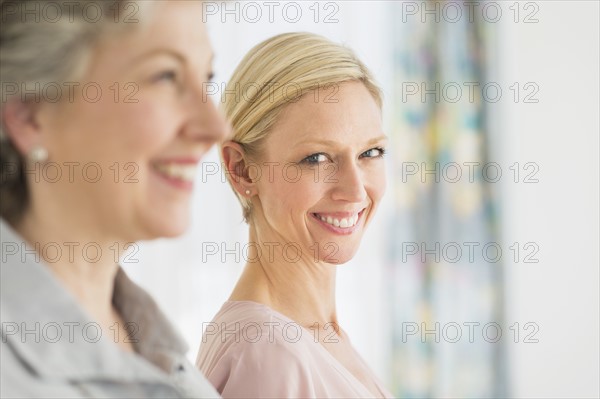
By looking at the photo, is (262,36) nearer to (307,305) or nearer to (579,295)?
(579,295)

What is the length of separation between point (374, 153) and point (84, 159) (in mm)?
580

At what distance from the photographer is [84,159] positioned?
30.1 inches

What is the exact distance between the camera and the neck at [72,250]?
31.0 inches

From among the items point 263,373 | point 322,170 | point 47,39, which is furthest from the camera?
point 322,170

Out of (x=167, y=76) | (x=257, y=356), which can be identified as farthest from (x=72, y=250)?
(x=257, y=356)

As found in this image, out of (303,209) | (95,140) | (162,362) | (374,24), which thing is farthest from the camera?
(374,24)

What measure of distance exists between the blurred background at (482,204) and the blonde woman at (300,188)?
2114 millimetres

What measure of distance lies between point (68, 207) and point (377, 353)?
2.85 meters

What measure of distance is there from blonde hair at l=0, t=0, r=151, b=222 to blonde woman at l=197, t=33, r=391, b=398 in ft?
1.54

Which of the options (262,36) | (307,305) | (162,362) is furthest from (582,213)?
(162,362)

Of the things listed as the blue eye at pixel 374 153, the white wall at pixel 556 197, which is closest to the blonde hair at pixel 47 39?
the blue eye at pixel 374 153

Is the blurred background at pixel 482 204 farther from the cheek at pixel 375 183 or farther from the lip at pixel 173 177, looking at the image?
the lip at pixel 173 177

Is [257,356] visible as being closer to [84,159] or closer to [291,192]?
[291,192]

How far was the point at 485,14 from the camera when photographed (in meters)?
3.43
